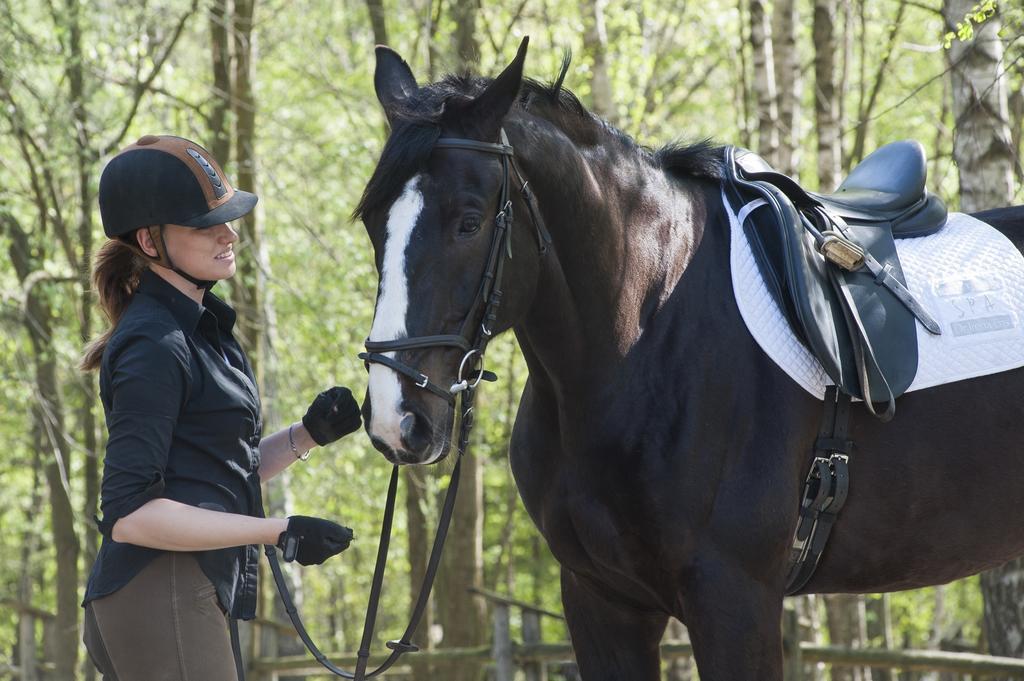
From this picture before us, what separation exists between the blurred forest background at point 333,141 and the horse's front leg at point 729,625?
261 centimetres

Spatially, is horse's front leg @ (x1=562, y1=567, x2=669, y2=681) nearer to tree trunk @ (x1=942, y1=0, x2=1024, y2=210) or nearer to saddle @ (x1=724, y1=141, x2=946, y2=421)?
saddle @ (x1=724, y1=141, x2=946, y2=421)

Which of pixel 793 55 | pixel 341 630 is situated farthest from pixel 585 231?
pixel 341 630

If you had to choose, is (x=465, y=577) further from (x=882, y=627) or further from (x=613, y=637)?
(x=882, y=627)

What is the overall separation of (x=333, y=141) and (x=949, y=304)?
9.21 metres

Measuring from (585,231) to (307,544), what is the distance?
1060 mm

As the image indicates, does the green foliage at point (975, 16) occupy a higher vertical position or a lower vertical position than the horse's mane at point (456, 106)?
higher

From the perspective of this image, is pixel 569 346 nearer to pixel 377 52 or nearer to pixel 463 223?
pixel 463 223

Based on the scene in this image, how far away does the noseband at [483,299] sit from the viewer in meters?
2.38

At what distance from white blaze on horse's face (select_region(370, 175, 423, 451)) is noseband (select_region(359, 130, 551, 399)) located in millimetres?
44

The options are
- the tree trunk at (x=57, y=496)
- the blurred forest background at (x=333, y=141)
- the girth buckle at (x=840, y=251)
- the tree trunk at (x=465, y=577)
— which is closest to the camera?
the girth buckle at (x=840, y=251)

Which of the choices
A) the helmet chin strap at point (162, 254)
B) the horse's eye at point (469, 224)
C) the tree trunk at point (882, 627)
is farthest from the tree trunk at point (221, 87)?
the horse's eye at point (469, 224)

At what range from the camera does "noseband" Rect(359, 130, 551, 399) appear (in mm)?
2381

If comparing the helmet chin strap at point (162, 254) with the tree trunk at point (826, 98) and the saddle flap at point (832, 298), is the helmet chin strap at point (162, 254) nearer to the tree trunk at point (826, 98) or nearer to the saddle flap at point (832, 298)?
the saddle flap at point (832, 298)

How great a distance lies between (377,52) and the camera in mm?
2916
